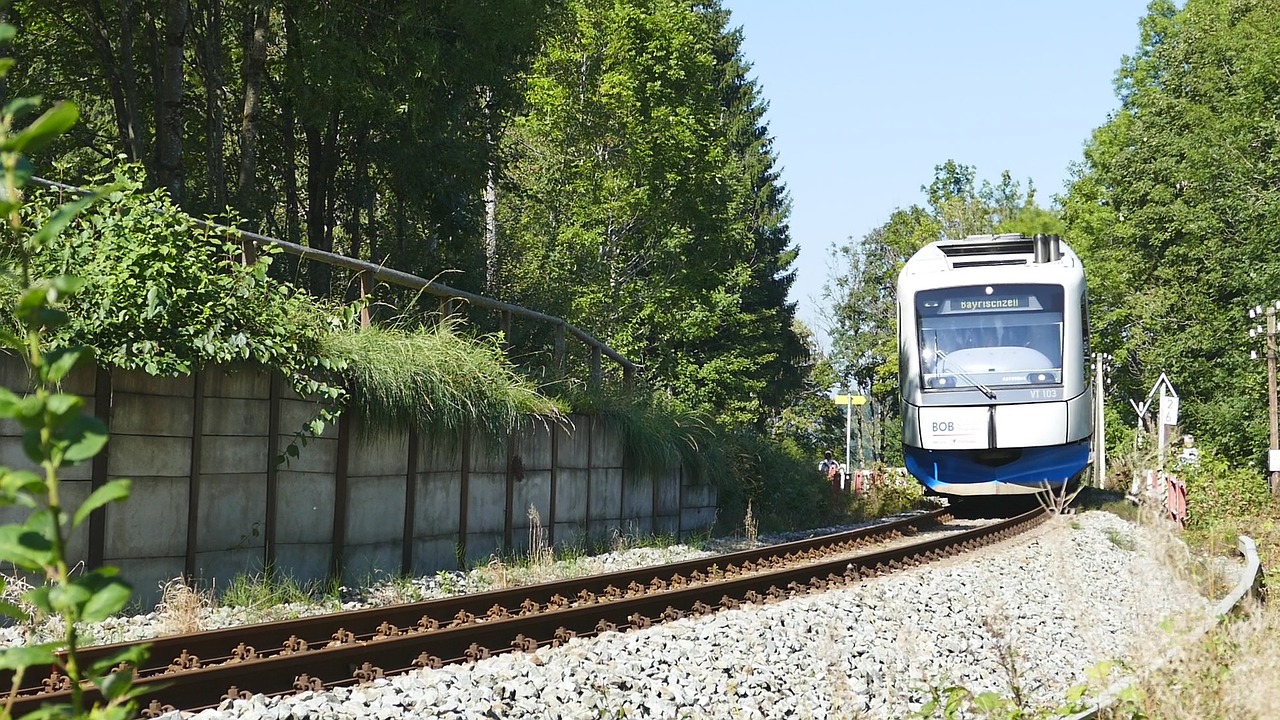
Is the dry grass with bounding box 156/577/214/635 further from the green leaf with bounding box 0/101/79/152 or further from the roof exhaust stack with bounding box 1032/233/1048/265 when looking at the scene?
the roof exhaust stack with bounding box 1032/233/1048/265

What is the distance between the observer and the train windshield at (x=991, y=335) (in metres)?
17.1

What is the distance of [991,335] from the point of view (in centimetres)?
1744

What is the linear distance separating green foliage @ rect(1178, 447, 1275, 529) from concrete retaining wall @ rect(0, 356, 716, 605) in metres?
14.2

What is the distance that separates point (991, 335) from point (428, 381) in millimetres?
9608

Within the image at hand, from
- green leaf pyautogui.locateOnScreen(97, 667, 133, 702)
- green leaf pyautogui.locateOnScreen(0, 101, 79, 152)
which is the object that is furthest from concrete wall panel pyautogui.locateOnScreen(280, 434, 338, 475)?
green leaf pyautogui.locateOnScreen(0, 101, 79, 152)

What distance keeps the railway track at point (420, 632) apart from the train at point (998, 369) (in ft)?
19.5

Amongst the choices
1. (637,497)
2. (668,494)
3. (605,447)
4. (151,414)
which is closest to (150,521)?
(151,414)

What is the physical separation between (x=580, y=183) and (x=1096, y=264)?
81.8 ft

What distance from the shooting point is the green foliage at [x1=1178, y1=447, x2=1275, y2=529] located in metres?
23.0

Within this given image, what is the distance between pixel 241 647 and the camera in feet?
20.5

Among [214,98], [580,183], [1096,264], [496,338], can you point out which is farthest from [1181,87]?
[496,338]

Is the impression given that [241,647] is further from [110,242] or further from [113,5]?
[113,5]

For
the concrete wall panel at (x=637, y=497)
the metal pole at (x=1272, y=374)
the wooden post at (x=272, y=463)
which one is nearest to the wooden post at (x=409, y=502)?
the wooden post at (x=272, y=463)

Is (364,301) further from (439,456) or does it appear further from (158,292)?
(158,292)
